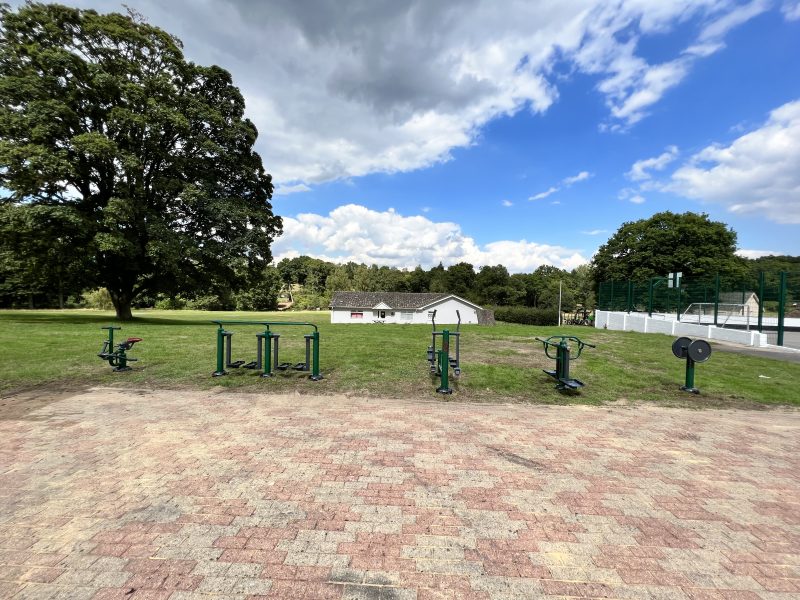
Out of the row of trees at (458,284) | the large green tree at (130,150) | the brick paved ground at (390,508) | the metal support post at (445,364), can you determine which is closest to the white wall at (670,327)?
the brick paved ground at (390,508)

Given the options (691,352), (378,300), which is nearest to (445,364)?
(691,352)

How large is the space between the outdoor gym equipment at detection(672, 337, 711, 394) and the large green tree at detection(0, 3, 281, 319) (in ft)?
68.3

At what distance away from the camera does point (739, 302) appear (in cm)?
1666

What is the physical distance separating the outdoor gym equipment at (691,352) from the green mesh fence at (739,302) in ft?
A: 37.1

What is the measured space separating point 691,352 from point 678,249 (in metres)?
49.5

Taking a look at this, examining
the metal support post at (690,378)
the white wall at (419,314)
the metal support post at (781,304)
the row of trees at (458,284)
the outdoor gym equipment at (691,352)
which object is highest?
the row of trees at (458,284)

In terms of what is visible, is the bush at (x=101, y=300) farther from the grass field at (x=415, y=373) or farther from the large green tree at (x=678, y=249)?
the large green tree at (x=678, y=249)

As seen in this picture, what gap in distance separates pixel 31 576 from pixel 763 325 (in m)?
21.9

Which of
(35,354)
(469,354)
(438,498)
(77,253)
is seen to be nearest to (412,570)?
(438,498)

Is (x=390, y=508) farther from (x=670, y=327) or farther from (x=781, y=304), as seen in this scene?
(x=670, y=327)

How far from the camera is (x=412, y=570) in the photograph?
2.48 meters

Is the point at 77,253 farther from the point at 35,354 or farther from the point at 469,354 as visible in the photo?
the point at 469,354

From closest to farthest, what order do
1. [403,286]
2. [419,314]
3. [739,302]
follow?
[739,302], [419,314], [403,286]

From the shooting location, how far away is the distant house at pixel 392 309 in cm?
5859
